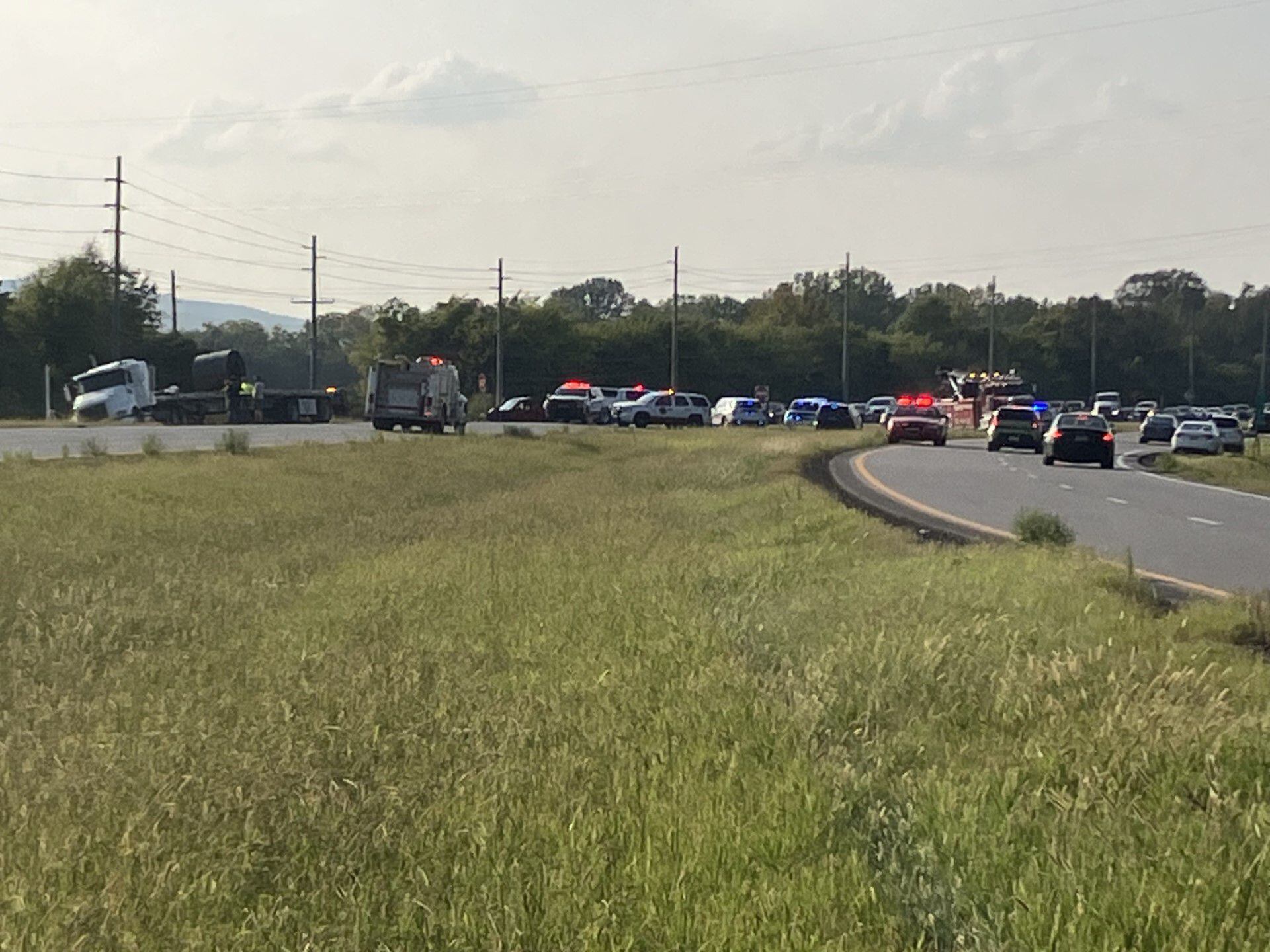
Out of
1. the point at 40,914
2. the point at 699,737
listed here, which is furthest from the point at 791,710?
the point at 40,914

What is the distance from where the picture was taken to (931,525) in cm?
2198

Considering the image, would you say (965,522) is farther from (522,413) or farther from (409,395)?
(522,413)

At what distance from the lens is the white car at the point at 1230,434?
67.1m

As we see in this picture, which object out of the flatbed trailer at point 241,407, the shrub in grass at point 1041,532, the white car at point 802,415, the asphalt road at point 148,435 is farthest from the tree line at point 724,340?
the shrub in grass at point 1041,532

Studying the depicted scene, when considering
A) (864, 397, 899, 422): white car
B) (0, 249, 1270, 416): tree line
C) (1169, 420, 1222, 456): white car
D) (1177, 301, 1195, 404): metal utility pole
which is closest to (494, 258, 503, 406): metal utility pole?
(0, 249, 1270, 416): tree line

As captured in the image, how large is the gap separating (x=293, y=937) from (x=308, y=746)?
2.22 metres

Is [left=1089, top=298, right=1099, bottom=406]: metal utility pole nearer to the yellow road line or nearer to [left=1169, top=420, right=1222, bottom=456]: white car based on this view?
[left=1169, top=420, right=1222, bottom=456]: white car

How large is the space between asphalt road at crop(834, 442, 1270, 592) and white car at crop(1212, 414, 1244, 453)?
24247mm

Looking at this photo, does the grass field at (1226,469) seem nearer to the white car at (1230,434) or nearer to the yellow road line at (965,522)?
the white car at (1230,434)

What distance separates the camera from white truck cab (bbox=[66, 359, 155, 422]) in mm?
59500

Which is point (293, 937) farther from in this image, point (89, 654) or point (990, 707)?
point (89, 654)

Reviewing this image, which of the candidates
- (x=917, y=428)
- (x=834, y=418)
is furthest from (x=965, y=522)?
(x=834, y=418)

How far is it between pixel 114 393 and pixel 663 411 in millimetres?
26690

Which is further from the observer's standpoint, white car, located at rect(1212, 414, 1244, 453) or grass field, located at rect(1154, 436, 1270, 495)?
white car, located at rect(1212, 414, 1244, 453)
